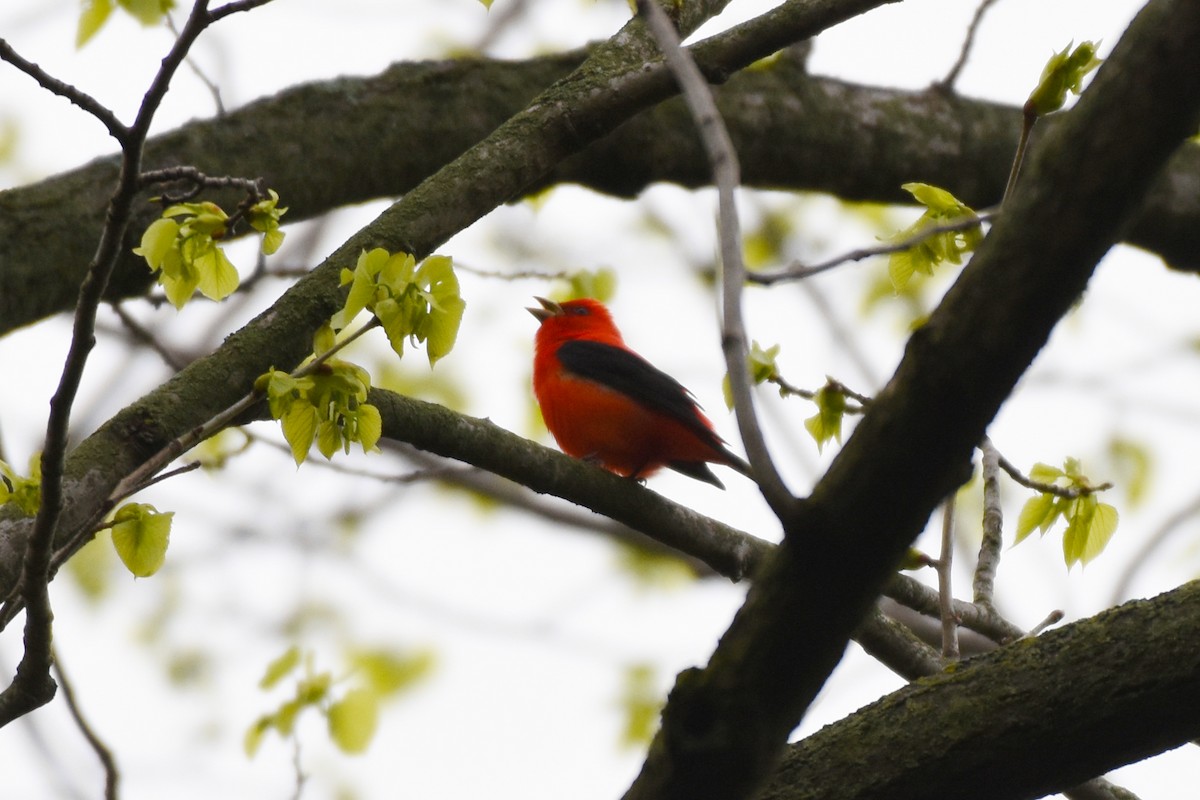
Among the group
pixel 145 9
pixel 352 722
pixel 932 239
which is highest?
pixel 145 9

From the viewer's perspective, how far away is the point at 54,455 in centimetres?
226

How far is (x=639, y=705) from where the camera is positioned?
8562 mm

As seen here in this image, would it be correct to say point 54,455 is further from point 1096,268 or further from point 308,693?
point 308,693

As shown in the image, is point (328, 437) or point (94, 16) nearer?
point (328, 437)

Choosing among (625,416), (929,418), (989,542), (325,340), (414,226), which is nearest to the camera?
(929,418)

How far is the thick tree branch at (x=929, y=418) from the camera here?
5.94ft

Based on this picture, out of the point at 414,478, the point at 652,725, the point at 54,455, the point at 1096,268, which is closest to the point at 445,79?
the point at 414,478

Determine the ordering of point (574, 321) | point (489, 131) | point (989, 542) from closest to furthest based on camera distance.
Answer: point (989, 542) → point (489, 131) → point (574, 321)

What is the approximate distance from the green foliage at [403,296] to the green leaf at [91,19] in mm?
2721

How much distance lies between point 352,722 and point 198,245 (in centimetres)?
303

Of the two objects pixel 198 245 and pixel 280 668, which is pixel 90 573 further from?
pixel 198 245

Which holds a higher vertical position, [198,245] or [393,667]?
[393,667]

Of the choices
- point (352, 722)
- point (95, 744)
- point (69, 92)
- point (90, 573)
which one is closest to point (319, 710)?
point (352, 722)

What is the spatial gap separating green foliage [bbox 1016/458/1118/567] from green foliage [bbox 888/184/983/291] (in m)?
0.70
